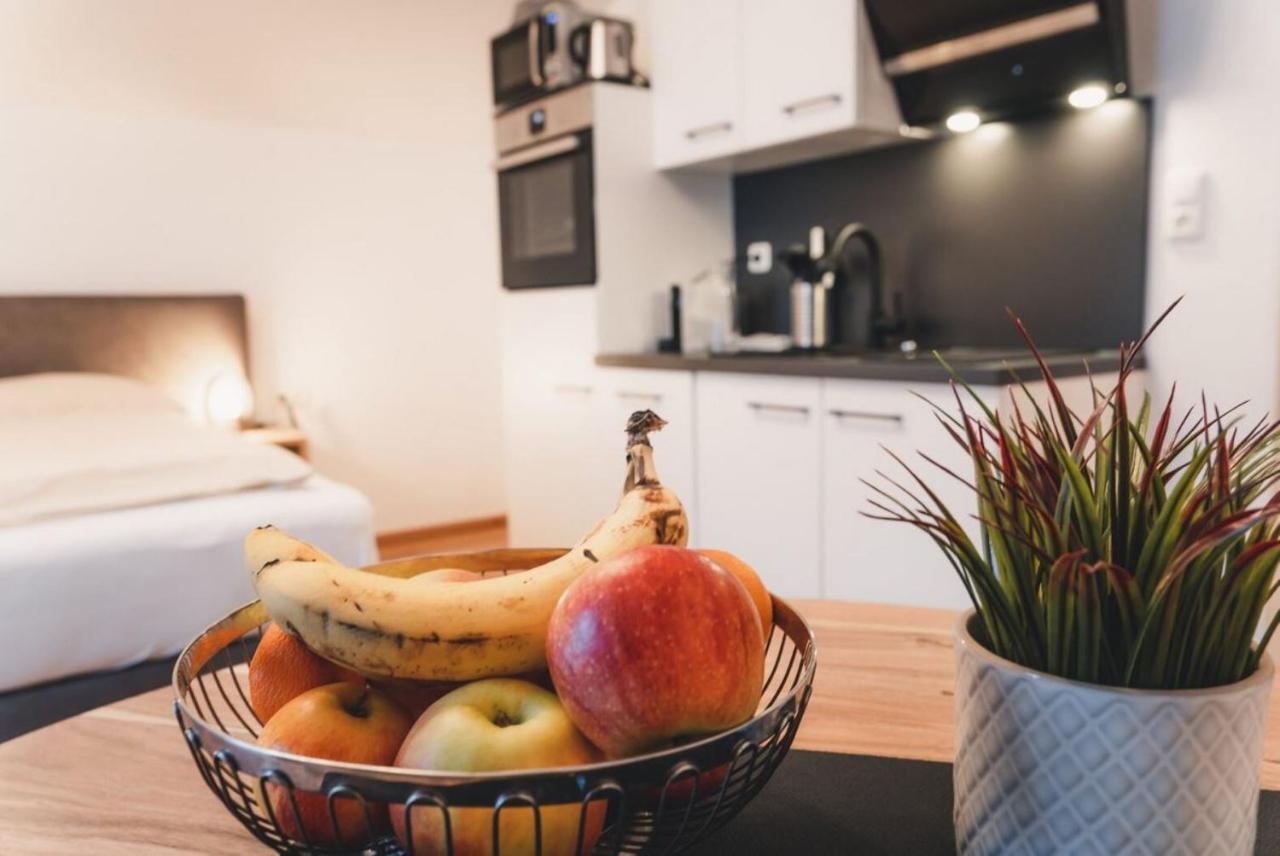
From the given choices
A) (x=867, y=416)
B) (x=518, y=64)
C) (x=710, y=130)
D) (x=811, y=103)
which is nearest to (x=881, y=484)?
(x=867, y=416)

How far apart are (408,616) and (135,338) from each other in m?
3.71

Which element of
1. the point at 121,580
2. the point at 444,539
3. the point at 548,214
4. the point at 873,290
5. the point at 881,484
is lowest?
the point at 444,539

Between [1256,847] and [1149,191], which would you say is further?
[1149,191]

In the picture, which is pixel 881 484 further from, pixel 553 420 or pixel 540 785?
pixel 540 785

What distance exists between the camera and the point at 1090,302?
2264 mm

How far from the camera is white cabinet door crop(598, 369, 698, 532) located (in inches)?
102

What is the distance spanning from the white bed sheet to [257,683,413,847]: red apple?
164cm

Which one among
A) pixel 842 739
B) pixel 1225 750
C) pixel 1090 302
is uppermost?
pixel 1090 302

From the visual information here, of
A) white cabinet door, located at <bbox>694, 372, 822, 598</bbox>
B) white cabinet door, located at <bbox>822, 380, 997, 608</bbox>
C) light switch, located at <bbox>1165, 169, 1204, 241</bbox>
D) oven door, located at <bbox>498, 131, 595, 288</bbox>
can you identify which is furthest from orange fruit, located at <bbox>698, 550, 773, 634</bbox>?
oven door, located at <bbox>498, 131, 595, 288</bbox>

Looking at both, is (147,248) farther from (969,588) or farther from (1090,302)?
(969,588)

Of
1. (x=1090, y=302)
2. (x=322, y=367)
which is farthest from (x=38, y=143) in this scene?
(x=1090, y=302)

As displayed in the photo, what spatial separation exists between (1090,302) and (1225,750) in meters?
2.06

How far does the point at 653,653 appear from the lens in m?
0.44

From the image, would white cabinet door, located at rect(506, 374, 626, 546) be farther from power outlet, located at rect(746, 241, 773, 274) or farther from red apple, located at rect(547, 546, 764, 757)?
red apple, located at rect(547, 546, 764, 757)
